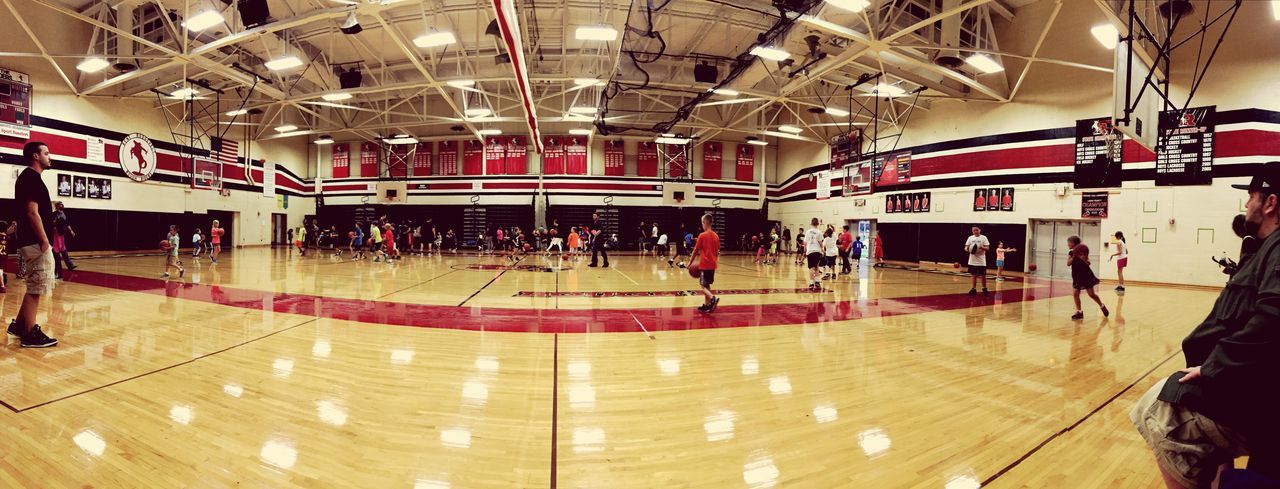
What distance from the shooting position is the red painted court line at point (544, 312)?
5648 millimetres

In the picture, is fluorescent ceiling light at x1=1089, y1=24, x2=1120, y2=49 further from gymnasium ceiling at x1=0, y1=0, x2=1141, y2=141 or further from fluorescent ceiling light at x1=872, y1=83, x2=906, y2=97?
fluorescent ceiling light at x1=872, y1=83, x2=906, y2=97

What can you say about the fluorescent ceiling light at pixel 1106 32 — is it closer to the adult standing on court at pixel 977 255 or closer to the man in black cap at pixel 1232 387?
the adult standing on court at pixel 977 255

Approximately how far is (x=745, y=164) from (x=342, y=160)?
846 inches

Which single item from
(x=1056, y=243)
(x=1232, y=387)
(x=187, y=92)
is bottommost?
(x=1232, y=387)

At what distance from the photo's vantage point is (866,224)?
783 inches

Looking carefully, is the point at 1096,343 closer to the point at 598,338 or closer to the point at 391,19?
the point at 598,338

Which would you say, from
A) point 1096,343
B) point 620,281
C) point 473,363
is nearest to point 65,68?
point 620,281

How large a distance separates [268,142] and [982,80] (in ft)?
100

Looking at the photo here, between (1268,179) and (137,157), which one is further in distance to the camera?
(137,157)

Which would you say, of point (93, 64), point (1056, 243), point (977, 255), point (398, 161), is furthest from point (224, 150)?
point (1056, 243)

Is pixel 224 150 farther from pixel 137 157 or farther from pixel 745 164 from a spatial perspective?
pixel 745 164

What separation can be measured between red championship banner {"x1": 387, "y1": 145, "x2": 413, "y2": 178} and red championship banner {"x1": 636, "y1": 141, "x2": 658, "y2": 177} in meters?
11.8

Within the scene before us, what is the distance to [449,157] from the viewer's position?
24.0 meters

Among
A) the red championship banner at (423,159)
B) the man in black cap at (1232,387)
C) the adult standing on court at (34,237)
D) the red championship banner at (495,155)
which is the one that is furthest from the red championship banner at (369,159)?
the man in black cap at (1232,387)
